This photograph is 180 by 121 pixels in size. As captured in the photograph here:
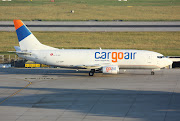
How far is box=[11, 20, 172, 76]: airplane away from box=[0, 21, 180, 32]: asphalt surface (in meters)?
34.8

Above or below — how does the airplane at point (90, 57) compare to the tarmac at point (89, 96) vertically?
above

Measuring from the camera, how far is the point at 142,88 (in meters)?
47.1

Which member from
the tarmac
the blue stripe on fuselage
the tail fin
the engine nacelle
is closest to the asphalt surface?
the tarmac

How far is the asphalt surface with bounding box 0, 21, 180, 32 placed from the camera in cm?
9194

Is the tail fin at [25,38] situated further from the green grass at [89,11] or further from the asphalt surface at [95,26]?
the green grass at [89,11]

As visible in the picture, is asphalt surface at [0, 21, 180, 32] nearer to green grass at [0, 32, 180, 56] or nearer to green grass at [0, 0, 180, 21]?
green grass at [0, 32, 180, 56]

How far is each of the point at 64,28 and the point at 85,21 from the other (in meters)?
10.7

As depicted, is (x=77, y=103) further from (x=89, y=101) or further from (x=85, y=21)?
(x=85, y=21)

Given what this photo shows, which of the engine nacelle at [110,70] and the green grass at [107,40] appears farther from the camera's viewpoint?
the green grass at [107,40]

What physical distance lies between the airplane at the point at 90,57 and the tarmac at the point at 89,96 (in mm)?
1786

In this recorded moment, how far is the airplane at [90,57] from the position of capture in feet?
184

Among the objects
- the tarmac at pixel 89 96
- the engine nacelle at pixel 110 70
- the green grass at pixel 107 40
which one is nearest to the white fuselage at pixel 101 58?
the engine nacelle at pixel 110 70

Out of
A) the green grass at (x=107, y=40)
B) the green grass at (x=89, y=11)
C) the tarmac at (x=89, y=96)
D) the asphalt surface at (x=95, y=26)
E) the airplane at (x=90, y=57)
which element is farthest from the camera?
the green grass at (x=89, y=11)

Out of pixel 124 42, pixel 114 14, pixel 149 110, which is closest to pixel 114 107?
pixel 149 110
